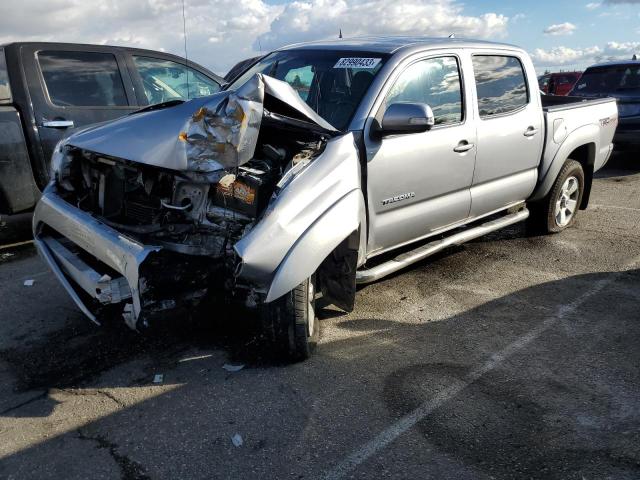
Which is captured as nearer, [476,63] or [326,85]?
[326,85]

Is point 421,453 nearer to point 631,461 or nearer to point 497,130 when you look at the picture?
point 631,461

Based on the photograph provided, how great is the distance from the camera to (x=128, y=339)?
3744 millimetres

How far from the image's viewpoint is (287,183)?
9.87 ft

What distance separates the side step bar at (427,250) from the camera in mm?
3721

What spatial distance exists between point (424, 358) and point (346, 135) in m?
1.46

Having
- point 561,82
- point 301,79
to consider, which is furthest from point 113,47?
point 561,82

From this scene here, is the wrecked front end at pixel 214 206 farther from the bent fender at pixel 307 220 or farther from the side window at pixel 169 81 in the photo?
the side window at pixel 169 81

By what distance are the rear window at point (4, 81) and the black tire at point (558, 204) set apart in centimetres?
537

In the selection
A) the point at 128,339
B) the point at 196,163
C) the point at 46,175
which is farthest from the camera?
the point at 46,175

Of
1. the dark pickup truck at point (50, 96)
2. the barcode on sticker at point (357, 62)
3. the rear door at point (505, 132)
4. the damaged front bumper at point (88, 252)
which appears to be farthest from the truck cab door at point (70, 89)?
the rear door at point (505, 132)

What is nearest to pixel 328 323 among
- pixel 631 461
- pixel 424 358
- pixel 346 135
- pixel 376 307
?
pixel 376 307

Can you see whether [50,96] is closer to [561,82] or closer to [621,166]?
[621,166]

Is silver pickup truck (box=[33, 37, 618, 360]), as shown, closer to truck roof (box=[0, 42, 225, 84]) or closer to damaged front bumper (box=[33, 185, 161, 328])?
damaged front bumper (box=[33, 185, 161, 328])

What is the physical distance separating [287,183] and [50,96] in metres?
3.76
